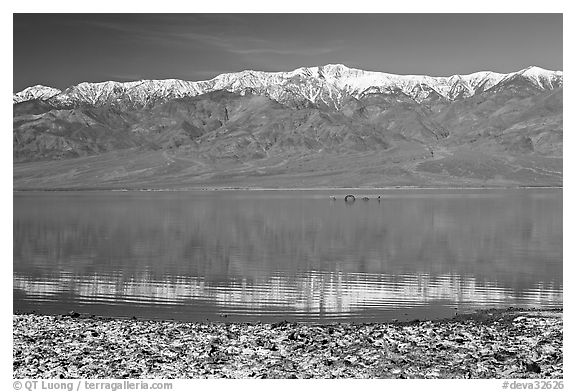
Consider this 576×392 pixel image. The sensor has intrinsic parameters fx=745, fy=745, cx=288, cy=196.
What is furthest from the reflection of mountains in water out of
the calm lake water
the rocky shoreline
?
the rocky shoreline

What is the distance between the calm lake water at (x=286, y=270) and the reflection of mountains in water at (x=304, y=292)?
0.12 feet

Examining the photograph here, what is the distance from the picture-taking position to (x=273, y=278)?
1067 inches

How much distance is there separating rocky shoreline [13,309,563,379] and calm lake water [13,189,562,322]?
375 cm

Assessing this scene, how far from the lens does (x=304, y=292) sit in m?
24.0

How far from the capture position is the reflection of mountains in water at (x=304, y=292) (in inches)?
869

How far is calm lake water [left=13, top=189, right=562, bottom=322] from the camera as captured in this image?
71.1 feet

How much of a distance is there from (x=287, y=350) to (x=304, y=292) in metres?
9.88

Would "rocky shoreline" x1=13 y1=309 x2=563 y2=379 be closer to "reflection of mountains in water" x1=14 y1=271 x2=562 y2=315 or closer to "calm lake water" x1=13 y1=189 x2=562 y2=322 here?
"calm lake water" x1=13 y1=189 x2=562 y2=322

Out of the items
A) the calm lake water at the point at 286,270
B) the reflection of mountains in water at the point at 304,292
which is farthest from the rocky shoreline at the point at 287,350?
the reflection of mountains in water at the point at 304,292

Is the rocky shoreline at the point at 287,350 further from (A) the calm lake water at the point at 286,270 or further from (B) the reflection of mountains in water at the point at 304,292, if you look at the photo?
(B) the reflection of mountains in water at the point at 304,292

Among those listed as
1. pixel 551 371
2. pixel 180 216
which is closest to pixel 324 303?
pixel 551 371
